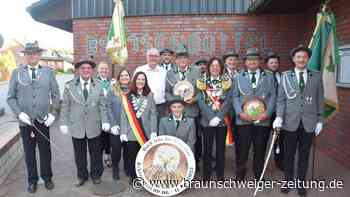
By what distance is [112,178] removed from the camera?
4.33 meters

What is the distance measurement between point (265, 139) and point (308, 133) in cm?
65

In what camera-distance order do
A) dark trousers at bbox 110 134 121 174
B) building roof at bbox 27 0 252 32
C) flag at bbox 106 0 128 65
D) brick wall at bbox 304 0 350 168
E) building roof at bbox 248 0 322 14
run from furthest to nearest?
building roof at bbox 27 0 252 32 → building roof at bbox 248 0 322 14 → flag at bbox 106 0 128 65 → brick wall at bbox 304 0 350 168 → dark trousers at bbox 110 134 121 174

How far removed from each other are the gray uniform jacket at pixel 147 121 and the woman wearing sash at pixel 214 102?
0.61 m

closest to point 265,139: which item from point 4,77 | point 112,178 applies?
point 112,178

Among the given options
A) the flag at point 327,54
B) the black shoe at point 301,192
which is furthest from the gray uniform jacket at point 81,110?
the flag at point 327,54

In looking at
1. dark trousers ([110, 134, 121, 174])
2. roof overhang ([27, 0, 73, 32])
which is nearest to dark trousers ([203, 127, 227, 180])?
dark trousers ([110, 134, 121, 174])

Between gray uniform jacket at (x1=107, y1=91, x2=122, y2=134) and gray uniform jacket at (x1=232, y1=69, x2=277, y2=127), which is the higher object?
gray uniform jacket at (x1=232, y1=69, x2=277, y2=127)

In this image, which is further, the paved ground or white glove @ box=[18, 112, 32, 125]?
the paved ground

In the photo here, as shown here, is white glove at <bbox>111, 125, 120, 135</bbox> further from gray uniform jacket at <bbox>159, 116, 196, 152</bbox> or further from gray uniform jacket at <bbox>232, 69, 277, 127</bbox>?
gray uniform jacket at <bbox>232, 69, 277, 127</bbox>

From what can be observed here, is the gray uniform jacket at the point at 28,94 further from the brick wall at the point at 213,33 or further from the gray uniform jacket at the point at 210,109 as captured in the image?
the brick wall at the point at 213,33

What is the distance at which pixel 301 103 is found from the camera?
359cm

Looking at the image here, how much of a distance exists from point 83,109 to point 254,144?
227 centimetres

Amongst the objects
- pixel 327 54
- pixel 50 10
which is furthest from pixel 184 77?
pixel 50 10

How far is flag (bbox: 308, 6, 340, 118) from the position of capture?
383 cm
